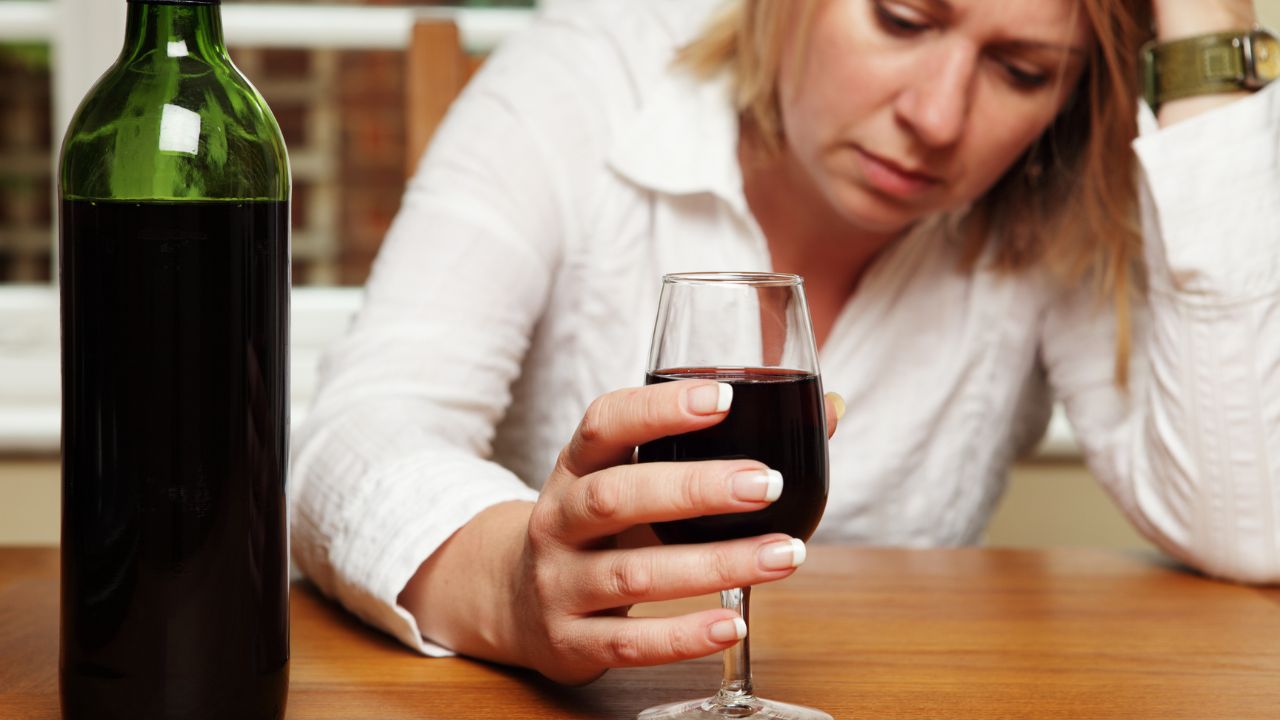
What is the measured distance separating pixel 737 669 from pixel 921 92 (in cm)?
68

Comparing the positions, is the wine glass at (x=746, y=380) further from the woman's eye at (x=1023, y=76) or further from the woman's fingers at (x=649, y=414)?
the woman's eye at (x=1023, y=76)

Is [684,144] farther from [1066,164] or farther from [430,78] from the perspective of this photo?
[1066,164]

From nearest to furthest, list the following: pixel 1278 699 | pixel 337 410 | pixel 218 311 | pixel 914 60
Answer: pixel 218 311 < pixel 1278 699 < pixel 337 410 < pixel 914 60

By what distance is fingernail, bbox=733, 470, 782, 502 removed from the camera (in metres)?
0.64

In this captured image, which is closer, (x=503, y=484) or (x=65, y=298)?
(x=65, y=298)

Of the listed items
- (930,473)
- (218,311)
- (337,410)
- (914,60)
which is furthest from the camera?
(930,473)

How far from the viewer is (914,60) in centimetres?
120

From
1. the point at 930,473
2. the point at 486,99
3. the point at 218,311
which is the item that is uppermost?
the point at 486,99

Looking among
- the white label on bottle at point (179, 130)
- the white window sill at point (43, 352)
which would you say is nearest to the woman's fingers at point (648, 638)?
the white label on bottle at point (179, 130)

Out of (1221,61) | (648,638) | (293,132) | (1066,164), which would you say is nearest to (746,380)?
(648,638)

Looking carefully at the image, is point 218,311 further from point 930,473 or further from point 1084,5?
point 930,473

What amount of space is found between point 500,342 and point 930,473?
618 millimetres

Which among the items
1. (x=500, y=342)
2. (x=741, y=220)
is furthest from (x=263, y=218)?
(x=741, y=220)

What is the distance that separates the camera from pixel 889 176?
4.06 feet
